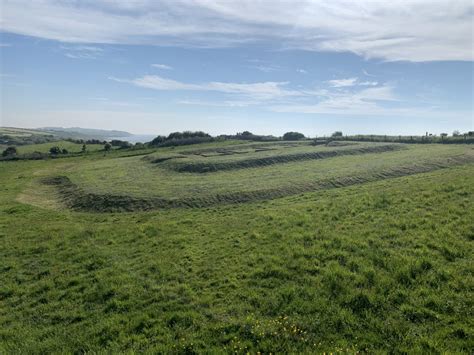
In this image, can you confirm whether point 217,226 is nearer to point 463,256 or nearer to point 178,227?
point 178,227

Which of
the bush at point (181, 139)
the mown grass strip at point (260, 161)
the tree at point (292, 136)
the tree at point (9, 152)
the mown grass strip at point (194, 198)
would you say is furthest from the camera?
the tree at point (292, 136)

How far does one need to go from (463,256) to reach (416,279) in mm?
2890

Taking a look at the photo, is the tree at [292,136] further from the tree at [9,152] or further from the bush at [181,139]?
the tree at [9,152]

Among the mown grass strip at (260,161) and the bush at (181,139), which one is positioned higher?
the bush at (181,139)

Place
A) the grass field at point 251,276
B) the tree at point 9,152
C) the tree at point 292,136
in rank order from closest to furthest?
the grass field at point 251,276 < the tree at point 9,152 < the tree at point 292,136

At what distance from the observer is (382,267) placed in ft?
39.7

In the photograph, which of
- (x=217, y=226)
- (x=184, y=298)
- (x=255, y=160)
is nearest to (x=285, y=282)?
(x=184, y=298)

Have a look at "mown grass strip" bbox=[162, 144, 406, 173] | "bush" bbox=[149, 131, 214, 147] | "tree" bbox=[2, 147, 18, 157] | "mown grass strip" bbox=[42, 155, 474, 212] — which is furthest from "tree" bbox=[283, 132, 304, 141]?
"tree" bbox=[2, 147, 18, 157]

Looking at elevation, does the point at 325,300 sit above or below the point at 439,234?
below

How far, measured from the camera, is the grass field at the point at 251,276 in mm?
9133

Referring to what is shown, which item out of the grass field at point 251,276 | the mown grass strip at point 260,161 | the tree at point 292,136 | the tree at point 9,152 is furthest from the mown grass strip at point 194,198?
the tree at point 292,136

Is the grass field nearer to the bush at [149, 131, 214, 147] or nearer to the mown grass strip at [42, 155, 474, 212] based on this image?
the mown grass strip at [42, 155, 474, 212]

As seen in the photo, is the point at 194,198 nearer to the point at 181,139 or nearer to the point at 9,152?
the point at 181,139

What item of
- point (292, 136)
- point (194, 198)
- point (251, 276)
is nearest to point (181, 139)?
point (292, 136)
